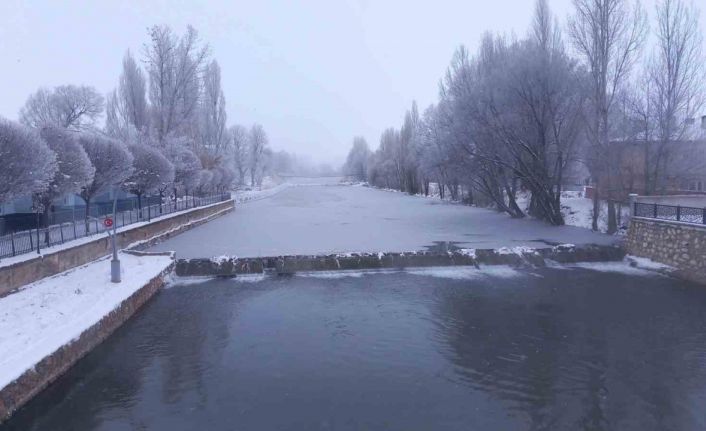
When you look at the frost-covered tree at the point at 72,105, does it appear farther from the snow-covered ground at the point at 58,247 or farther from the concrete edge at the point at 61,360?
the concrete edge at the point at 61,360

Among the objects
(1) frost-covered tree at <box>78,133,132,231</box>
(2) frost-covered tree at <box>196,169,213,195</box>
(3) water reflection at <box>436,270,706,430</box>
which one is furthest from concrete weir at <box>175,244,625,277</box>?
(2) frost-covered tree at <box>196,169,213,195</box>

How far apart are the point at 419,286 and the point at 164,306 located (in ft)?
24.4

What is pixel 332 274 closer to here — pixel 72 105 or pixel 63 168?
pixel 63 168

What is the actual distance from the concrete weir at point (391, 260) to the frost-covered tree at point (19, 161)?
565 centimetres

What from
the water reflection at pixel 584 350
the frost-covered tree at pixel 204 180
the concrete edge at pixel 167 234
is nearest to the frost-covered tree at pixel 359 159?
the frost-covered tree at pixel 204 180

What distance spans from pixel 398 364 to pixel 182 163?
90.2 feet

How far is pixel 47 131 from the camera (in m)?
16.9

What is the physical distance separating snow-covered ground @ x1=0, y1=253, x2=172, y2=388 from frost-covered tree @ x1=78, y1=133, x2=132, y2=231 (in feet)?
17.1

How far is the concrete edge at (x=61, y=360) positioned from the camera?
7.57 meters

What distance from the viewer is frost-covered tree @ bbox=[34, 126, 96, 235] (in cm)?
1605

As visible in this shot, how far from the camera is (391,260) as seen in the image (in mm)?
18688

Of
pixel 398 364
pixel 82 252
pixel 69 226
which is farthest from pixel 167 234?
pixel 398 364

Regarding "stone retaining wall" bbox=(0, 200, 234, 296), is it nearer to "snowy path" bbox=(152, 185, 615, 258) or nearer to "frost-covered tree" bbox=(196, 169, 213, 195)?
"snowy path" bbox=(152, 185, 615, 258)

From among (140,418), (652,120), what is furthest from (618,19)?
(140,418)
